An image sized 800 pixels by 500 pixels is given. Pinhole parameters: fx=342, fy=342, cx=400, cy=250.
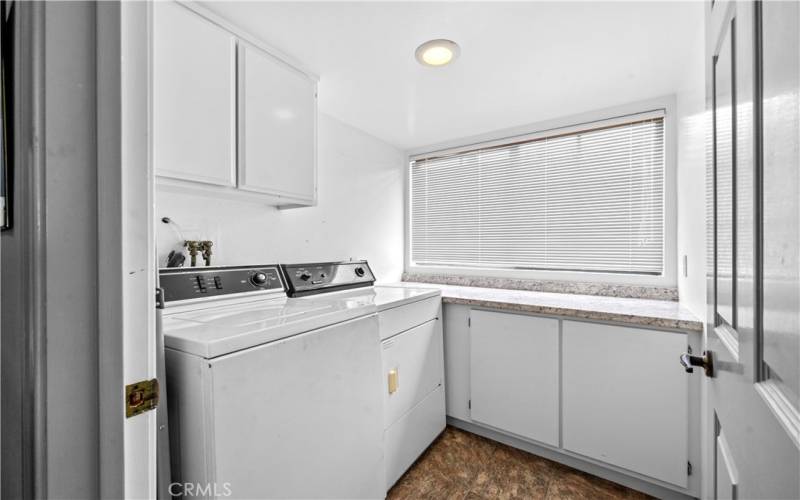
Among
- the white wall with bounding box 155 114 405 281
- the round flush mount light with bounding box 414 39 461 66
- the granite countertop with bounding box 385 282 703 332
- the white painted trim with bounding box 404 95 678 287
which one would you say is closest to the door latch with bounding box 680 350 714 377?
the granite countertop with bounding box 385 282 703 332

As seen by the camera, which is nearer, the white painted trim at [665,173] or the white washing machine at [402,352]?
the white washing machine at [402,352]

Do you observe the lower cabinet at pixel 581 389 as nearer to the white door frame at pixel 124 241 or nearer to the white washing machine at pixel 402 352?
the white washing machine at pixel 402 352

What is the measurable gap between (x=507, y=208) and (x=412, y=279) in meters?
1.07

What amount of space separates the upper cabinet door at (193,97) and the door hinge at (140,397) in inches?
37.8

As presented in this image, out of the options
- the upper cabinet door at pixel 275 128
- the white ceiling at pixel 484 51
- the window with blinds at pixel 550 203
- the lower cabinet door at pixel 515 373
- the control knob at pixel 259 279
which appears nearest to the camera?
the white ceiling at pixel 484 51

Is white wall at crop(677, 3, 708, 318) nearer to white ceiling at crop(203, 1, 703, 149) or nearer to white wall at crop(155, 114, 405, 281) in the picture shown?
white ceiling at crop(203, 1, 703, 149)

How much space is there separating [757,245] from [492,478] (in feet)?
6.05

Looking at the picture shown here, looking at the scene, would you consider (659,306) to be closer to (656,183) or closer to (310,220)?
(656,183)

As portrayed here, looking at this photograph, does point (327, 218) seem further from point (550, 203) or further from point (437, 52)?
point (550, 203)

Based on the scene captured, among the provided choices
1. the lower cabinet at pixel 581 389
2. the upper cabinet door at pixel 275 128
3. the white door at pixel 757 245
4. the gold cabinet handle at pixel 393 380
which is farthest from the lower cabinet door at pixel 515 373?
the upper cabinet door at pixel 275 128

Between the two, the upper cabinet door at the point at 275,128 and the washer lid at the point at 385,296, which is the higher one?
the upper cabinet door at the point at 275,128

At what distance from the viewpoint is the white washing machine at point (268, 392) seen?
911 millimetres

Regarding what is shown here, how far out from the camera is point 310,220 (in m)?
2.33

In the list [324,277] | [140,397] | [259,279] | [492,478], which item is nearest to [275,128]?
[259,279]
